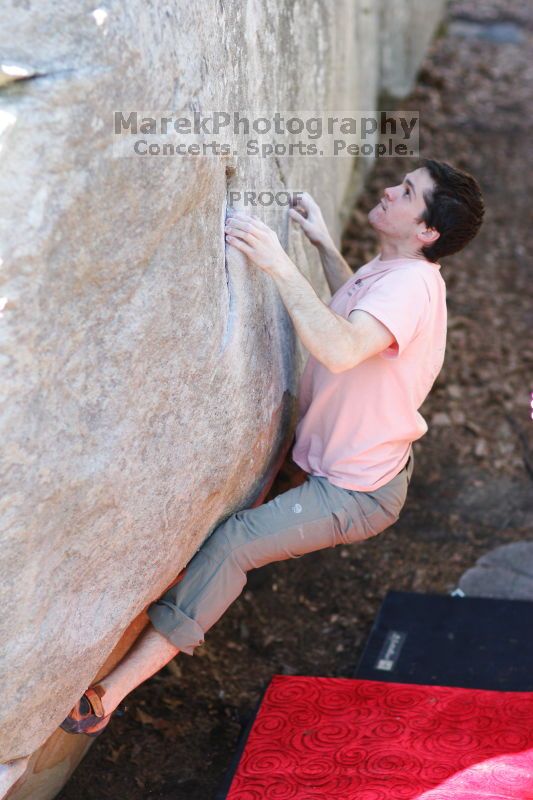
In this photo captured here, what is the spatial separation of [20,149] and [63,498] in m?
0.84

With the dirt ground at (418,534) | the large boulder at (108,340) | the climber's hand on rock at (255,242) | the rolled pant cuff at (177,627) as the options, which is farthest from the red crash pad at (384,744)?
the climber's hand on rock at (255,242)

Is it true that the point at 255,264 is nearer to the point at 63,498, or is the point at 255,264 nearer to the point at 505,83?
the point at 63,498

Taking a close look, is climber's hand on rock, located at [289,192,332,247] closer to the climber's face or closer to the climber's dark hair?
the climber's face

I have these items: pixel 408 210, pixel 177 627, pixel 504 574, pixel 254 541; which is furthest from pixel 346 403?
pixel 504 574

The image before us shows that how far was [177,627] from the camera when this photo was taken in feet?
9.91

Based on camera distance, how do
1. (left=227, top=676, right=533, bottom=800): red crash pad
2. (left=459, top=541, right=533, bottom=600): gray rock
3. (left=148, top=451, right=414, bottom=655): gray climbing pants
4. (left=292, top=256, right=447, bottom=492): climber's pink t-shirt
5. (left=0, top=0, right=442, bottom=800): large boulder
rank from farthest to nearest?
(left=459, top=541, right=533, bottom=600): gray rock
(left=292, top=256, right=447, bottom=492): climber's pink t-shirt
(left=148, top=451, right=414, bottom=655): gray climbing pants
(left=227, top=676, right=533, bottom=800): red crash pad
(left=0, top=0, right=442, bottom=800): large boulder

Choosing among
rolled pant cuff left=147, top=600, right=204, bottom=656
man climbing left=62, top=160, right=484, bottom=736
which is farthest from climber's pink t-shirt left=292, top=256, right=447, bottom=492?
rolled pant cuff left=147, top=600, right=204, bottom=656

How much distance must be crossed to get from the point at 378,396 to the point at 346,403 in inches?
4.2

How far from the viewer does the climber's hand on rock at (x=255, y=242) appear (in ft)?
9.79

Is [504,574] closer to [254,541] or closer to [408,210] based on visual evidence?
[254,541]

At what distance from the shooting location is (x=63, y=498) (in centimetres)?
248

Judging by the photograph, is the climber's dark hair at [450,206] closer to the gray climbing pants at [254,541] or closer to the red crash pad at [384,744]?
the gray climbing pants at [254,541]

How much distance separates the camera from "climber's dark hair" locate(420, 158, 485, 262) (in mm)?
3258

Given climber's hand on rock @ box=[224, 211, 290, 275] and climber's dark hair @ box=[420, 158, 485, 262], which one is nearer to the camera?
climber's hand on rock @ box=[224, 211, 290, 275]
